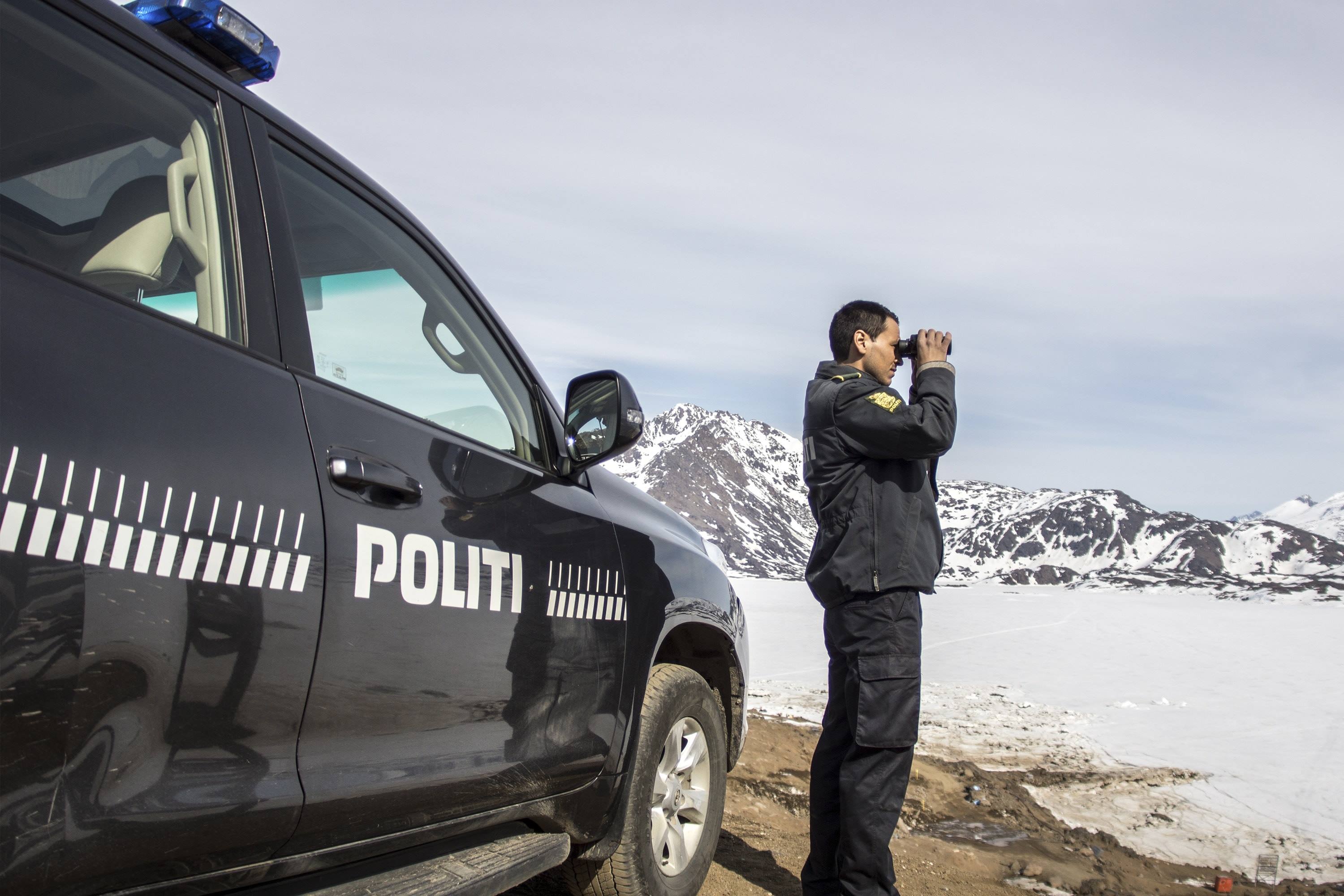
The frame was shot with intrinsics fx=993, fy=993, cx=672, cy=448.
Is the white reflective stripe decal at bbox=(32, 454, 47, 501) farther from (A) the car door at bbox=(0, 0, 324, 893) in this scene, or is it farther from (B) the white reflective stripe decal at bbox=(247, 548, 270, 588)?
(B) the white reflective stripe decal at bbox=(247, 548, 270, 588)

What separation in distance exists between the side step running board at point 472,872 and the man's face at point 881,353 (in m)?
1.71

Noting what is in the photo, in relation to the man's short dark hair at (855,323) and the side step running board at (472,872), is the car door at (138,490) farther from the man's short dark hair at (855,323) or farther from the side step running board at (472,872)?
the man's short dark hair at (855,323)

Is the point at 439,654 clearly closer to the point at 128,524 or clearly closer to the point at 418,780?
the point at 418,780

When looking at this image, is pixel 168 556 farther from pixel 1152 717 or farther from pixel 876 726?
pixel 1152 717

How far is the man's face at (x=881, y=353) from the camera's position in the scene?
3.18 meters

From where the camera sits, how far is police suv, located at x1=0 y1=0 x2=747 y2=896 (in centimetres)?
120

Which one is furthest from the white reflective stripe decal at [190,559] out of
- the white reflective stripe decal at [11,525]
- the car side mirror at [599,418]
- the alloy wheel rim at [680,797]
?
the alloy wheel rim at [680,797]

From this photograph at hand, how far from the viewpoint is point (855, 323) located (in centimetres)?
324

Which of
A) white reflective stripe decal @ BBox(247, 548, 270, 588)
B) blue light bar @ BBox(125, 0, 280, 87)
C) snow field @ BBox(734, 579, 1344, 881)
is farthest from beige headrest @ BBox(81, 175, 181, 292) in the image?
snow field @ BBox(734, 579, 1344, 881)

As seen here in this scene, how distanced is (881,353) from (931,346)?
175 millimetres

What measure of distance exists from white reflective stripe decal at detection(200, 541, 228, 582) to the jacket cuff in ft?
7.13

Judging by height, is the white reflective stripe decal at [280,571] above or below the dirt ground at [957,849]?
above

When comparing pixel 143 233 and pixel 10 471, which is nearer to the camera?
pixel 10 471

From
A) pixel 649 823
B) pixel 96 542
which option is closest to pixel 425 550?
pixel 96 542
